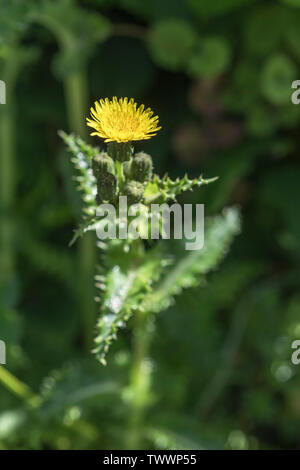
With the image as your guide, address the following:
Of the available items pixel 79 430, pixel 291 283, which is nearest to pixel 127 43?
pixel 291 283

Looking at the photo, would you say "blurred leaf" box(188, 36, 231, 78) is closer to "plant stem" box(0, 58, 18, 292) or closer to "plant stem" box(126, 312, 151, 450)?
"plant stem" box(0, 58, 18, 292)

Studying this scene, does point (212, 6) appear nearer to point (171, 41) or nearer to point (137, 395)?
point (171, 41)

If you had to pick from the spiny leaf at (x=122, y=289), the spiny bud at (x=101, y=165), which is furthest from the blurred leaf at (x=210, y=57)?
the spiny bud at (x=101, y=165)

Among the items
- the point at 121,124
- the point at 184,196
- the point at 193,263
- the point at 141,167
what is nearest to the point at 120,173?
the point at 141,167

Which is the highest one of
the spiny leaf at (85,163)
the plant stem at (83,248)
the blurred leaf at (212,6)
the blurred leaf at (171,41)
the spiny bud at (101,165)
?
the blurred leaf at (212,6)

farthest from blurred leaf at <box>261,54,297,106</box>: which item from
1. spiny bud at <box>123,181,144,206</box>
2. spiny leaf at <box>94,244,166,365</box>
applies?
spiny bud at <box>123,181,144,206</box>

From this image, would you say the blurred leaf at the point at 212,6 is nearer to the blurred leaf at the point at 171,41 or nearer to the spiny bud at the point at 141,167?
the blurred leaf at the point at 171,41

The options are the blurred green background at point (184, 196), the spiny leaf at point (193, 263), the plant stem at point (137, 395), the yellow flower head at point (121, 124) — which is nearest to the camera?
the yellow flower head at point (121, 124)
